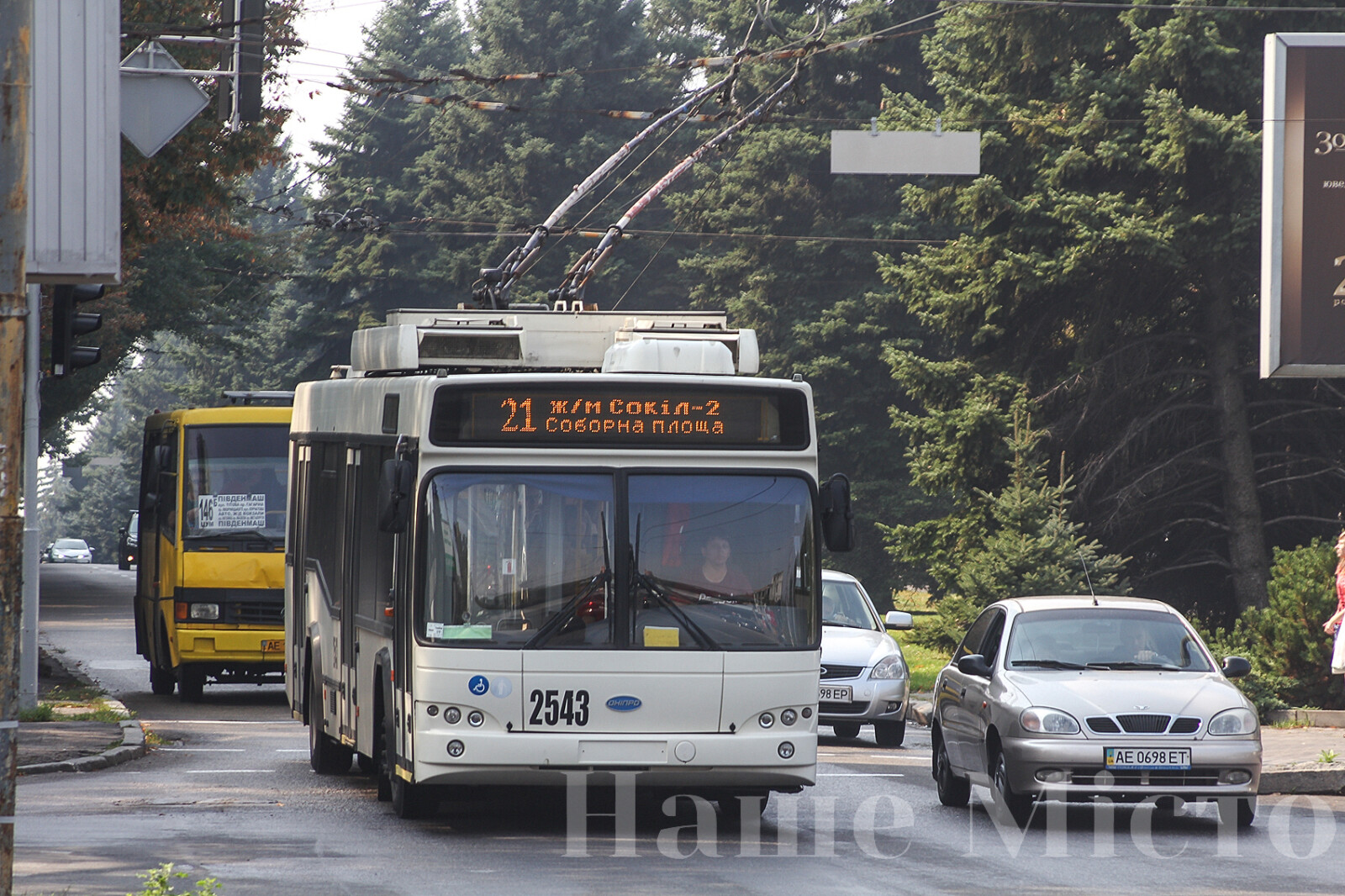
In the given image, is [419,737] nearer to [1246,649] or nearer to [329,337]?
[1246,649]

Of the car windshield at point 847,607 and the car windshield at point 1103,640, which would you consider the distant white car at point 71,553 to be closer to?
the car windshield at point 847,607

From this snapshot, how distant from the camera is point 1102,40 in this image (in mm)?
33812

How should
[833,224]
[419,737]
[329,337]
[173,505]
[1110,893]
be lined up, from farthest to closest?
[329,337], [833,224], [173,505], [419,737], [1110,893]

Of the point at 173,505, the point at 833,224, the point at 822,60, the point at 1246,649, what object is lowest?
the point at 1246,649

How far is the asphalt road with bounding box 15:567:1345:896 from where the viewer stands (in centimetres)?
1042

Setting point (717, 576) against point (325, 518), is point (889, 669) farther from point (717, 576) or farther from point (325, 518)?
point (717, 576)

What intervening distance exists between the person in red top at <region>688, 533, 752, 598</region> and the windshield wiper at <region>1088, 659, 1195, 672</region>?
3.16 metres

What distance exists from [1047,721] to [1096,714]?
307 mm

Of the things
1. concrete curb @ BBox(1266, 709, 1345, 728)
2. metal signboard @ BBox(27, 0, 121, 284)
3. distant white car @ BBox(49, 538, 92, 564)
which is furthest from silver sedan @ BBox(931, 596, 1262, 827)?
distant white car @ BBox(49, 538, 92, 564)

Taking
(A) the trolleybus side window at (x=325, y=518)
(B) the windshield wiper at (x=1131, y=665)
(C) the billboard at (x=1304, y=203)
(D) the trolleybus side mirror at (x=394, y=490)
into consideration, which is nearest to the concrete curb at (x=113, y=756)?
(A) the trolleybus side window at (x=325, y=518)

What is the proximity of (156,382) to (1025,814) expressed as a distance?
410 ft

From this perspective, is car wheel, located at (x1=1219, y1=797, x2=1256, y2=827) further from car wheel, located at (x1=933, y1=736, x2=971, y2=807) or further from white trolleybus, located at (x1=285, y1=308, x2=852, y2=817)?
white trolleybus, located at (x1=285, y1=308, x2=852, y2=817)

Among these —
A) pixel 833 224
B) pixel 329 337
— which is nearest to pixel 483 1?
pixel 329 337

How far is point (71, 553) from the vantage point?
114 m
